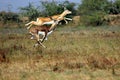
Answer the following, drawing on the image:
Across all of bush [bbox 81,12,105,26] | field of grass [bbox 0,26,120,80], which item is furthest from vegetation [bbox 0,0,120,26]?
field of grass [bbox 0,26,120,80]

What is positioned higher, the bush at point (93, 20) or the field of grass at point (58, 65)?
the field of grass at point (58, 65)

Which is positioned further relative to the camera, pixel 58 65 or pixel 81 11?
pixel 81 11

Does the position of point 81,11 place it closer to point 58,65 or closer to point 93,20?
point 93,20

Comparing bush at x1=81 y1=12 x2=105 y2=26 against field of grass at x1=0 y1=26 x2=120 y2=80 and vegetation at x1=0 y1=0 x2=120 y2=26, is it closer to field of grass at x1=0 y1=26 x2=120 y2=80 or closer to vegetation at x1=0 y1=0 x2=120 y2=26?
vegetation at x1=0 y1=0 x2=120 y2=26

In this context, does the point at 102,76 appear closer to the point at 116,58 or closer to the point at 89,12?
the point at 116,58

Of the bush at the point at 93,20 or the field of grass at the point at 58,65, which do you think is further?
the bush at the point at 93,20

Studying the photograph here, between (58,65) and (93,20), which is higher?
(58,65)

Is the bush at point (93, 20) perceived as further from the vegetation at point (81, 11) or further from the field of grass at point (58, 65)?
the field of grass at point (58, 65)

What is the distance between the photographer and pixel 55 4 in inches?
1620

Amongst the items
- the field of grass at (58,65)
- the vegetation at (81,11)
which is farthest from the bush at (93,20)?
the field of grass at (58,65)

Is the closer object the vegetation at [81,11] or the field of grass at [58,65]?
the field of grass at [58,65]

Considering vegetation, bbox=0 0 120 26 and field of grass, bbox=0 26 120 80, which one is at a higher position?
field of grass, bbox=0 26 120 80

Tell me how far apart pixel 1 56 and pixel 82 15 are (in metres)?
27.6

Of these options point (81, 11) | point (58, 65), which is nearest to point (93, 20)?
point (81, 11)
